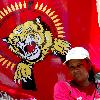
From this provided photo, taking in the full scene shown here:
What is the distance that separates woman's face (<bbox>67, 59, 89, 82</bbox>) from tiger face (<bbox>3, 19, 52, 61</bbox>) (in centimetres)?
39

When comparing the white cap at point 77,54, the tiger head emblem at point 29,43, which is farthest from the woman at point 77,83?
the tiger head emblem at point 29,43

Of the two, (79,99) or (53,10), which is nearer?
(79,99)

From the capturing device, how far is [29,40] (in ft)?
7.28

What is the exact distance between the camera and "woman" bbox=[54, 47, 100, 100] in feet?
6.16

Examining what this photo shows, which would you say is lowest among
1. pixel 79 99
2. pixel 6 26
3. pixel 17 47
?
pixel 79 99

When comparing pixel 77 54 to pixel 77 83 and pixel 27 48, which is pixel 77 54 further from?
pixel 27 48

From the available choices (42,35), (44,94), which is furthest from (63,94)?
(42,35)

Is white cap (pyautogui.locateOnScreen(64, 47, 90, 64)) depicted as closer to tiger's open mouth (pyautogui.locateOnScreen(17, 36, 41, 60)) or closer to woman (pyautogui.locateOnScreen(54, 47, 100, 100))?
woman (pyautogui.locateOnScreen(54, 47, 100, 100))

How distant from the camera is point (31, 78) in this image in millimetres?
2227

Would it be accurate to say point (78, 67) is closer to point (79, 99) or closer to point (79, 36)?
point (79, 99)

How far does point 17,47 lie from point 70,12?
1.52 ft

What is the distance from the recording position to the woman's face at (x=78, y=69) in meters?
1.89

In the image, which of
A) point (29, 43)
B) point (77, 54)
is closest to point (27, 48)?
point (29, 43)

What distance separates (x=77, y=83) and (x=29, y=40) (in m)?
0.51
